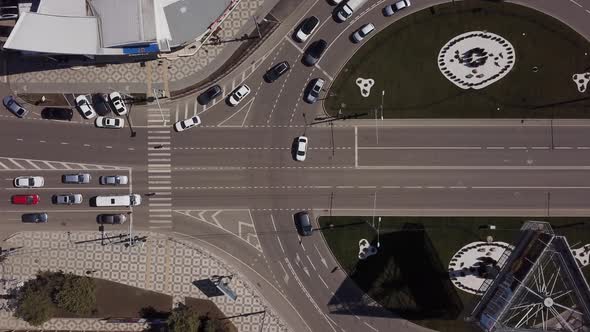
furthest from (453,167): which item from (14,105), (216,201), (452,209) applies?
(14,105)

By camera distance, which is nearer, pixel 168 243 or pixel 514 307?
pixel 514 307

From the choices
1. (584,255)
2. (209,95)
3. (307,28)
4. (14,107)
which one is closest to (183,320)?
(209,95)

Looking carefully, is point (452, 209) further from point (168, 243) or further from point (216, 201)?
point (168, 243)

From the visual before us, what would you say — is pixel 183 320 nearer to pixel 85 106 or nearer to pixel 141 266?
pixel 141 266

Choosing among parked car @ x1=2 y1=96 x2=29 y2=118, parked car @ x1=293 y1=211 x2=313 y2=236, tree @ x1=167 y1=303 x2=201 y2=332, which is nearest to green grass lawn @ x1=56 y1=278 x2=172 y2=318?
tree @ x1=167 y1=303 x2=201 y2=332

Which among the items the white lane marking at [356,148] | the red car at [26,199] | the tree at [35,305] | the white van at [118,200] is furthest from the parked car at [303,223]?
the red car at [26,199]
